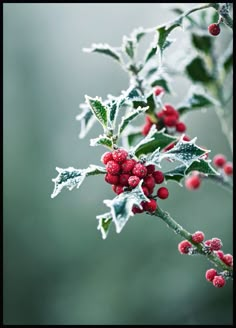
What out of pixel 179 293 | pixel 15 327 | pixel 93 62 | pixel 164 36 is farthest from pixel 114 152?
pixel 93 62

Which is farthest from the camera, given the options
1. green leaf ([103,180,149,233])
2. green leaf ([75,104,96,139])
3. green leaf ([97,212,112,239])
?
green leaf ([75,104,96,139])

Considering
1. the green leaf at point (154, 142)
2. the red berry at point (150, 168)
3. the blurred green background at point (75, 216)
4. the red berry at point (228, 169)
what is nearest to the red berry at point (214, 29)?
the green leaf at point (154, 142)

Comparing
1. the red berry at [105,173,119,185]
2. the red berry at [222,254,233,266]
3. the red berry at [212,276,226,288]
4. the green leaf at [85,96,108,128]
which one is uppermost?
the green leaf at [85,96,108,128]

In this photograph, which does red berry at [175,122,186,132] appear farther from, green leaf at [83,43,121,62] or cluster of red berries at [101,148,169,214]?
cluster of red berries at [101,148,169,214]

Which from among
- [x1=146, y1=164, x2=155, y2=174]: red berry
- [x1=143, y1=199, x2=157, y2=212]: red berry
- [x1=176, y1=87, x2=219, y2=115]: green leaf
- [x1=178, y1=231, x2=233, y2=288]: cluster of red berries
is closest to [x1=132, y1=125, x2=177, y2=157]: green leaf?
[x1=146, y1=164, x2=155, y2=174]: red berry

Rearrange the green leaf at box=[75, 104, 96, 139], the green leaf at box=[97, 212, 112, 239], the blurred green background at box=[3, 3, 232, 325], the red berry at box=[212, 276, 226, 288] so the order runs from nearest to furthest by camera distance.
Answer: the green leaf at box=[97, 212, 112, 239] → the red berry at box=[212, 276, 226, 288] → the green leaf at box=[75, 104, 96, 139] → the blurred green background at box=[3, 3, 232, 325]

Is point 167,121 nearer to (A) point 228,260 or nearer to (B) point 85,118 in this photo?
(B) point 85,118

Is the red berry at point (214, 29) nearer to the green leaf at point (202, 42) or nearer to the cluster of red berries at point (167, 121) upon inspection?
the cluster of red berries at point (167, 121)
